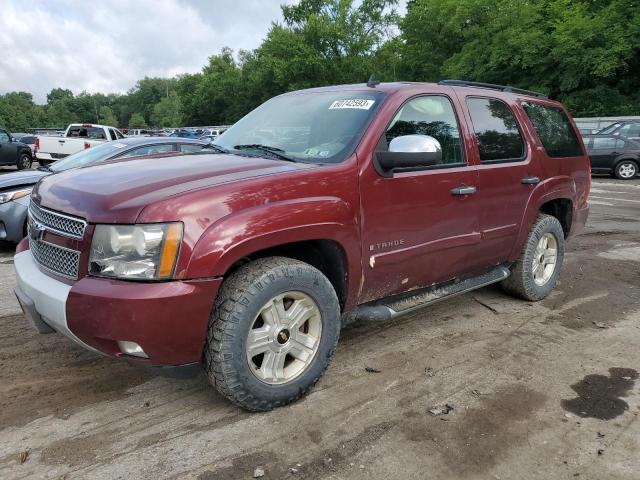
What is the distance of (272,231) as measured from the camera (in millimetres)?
2803

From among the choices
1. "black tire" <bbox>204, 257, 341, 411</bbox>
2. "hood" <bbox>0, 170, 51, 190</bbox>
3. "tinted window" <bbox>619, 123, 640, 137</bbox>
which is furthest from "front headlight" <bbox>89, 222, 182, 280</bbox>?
"tinted window" <bbox>619, 123, 640, 137</bbox>

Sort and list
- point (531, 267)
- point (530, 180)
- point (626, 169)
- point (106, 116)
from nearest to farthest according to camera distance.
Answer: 1. point (530, 180)
2. point (531, 267)
3. point (626, 169)
4. point (106, 116)

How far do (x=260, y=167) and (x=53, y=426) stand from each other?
70.6 inches

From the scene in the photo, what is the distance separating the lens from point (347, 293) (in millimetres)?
3320

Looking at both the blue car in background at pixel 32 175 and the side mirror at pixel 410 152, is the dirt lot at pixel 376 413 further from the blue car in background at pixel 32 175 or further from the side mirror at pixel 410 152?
the blue car in background at pixel 32 175

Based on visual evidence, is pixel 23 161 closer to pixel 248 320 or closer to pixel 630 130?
pixel 248 320

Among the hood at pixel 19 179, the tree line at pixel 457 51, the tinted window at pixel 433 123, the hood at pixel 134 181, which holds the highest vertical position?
the tree line at pixel 457 51

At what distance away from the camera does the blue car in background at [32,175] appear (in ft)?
21.5

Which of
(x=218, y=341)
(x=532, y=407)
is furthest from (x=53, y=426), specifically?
Answer: (x=532, y=407)

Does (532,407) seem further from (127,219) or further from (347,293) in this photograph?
(127,219)

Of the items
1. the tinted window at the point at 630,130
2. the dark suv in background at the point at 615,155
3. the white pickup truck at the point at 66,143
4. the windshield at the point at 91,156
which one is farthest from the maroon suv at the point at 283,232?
the tinted window at the point at 630,130

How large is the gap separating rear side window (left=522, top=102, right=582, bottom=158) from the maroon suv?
0.40 m

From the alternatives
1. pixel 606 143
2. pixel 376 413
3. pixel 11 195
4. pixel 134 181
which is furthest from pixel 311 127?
pixel 606 143

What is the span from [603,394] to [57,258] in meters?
3.26
